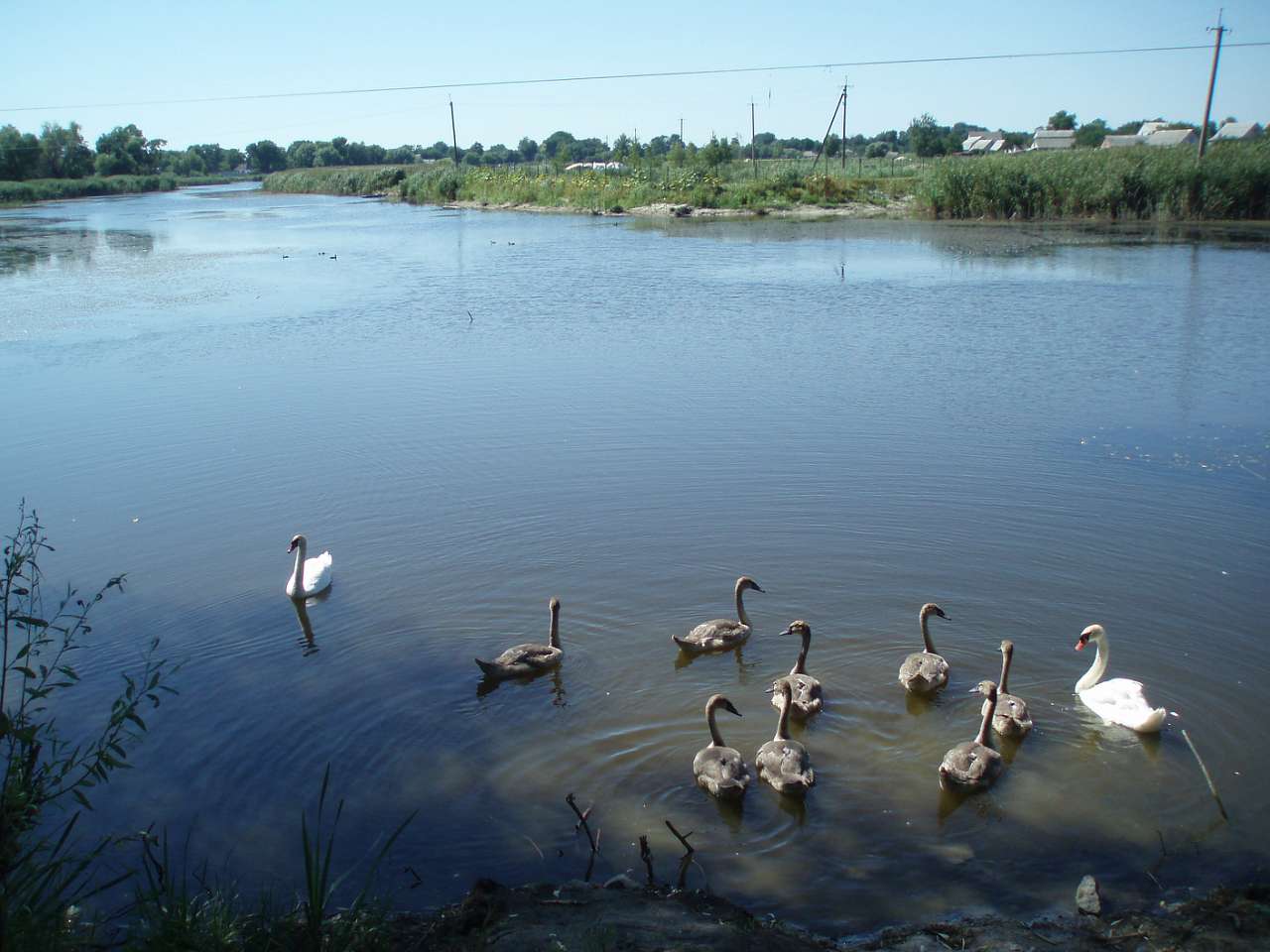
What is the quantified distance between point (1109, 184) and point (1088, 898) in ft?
141

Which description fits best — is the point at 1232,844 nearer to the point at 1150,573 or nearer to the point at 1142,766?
the point at 1142,766

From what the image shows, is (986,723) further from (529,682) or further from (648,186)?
(648,186)

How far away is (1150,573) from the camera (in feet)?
32.2

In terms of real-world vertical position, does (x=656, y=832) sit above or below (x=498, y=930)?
below

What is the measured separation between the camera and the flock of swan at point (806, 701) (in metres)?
6.75

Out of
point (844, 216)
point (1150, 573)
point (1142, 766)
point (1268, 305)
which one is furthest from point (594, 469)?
point (844, 216)

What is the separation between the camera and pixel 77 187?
97.8 metres

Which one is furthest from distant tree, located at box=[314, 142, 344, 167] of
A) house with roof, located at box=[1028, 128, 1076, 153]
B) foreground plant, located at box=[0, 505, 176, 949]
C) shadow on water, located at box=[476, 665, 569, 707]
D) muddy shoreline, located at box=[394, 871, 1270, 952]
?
muddy shoreline, located at box=[394, 871, 1270, 952]

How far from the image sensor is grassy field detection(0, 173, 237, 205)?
3484 inches

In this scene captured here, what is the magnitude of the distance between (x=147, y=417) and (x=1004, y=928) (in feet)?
47.6

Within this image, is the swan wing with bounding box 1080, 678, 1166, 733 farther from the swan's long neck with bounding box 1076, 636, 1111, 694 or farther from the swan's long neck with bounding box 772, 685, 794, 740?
the swan's long neck with bounding box 772, 685, 794, 740

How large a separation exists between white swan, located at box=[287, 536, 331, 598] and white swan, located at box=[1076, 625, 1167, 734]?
6737 millimetres

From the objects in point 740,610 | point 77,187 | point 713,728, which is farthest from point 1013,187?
point 77,187

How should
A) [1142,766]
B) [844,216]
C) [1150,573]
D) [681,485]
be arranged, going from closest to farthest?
[1142,766]
[1150,573]
[681,485]
[844,216]
